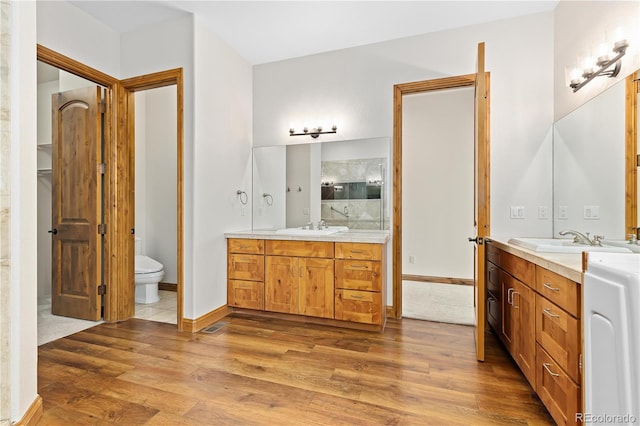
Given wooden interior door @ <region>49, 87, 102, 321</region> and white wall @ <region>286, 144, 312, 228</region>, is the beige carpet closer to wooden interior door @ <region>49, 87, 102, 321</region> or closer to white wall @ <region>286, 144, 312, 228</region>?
white wall @ <region>286, 144, 312, 228</region>

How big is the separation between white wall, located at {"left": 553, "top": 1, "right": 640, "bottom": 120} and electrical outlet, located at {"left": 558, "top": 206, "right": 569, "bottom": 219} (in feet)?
2.54

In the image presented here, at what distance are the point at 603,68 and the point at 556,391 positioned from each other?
80.1 inches

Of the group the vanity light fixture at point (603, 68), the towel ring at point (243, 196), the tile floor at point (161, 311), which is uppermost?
the vanity light fixture at point (603, 68)

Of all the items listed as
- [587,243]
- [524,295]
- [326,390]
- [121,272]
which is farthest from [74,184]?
[587,243]

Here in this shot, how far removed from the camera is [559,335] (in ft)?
4.91

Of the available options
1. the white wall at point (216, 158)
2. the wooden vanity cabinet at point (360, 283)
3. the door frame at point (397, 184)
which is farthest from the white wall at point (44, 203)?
the door frame at point (397, 184)

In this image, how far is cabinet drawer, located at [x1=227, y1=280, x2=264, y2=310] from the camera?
10.3ft

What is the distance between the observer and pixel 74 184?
304 cm

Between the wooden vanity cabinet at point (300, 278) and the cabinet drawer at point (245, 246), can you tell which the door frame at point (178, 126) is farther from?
the wooden vanity cabinet at point (300, 278)

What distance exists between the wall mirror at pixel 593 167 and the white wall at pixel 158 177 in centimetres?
425

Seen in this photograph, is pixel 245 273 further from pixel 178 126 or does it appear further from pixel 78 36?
pixel 78 36

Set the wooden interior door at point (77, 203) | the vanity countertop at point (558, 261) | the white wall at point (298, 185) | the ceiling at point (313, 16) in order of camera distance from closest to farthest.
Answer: the vanity countertop at point (558, 261), the ceiling at point (313, 16), the wooden interior door at point (77, 203), the white wall at point (298, 185)

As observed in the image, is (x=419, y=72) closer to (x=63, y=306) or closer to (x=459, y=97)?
(x=459, y=97)

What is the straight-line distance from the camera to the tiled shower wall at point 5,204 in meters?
1.38
